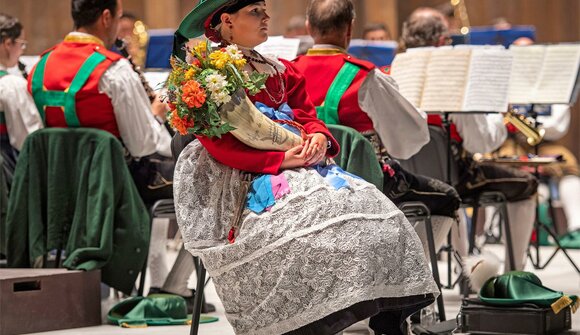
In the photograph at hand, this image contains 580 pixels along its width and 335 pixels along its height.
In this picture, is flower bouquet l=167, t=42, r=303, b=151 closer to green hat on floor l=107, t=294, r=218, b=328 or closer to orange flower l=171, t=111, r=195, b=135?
orange flower l=171, t=111, r=195, b=135

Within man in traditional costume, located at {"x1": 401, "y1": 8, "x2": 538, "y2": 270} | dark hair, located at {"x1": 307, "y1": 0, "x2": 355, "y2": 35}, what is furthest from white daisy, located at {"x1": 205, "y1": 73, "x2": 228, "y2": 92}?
man in traditional costume, located at {"x1": 401, "y1": 8, "x2": 538, "y2": 270}

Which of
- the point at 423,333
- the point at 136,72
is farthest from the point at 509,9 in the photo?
the point at 423,333

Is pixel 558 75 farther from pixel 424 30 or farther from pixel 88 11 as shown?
pixel 88 11

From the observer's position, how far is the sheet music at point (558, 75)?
6.67 metres

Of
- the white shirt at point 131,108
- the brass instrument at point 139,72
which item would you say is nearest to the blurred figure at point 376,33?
the brass instrument at point 139,72

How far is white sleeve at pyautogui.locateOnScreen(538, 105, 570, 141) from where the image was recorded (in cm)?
785

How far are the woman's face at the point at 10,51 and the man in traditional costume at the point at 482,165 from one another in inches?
82.8

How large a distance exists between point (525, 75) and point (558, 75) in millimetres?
189

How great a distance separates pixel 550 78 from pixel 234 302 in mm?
3334

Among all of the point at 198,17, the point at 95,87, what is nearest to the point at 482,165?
the point at 95,87

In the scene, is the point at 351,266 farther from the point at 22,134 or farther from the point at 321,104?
the point at 22,134

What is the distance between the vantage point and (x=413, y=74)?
5.78 meters

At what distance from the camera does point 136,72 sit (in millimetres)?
5852

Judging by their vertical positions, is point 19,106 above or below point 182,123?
below
